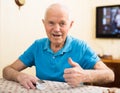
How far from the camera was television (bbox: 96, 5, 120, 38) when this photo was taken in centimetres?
380

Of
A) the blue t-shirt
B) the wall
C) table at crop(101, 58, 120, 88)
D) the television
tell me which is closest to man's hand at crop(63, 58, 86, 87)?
the blue t-shirt

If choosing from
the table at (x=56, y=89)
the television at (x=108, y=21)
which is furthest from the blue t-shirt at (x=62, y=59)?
the television at (x=108, y=21)

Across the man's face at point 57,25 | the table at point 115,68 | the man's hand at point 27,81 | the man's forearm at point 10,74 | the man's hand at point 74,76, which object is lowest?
the table at point 115,68

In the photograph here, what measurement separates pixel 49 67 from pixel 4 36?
1.24m

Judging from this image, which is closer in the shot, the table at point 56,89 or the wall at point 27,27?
the table at point 56,89

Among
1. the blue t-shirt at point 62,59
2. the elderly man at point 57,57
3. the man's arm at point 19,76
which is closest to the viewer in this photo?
the man's arm at point 19,76

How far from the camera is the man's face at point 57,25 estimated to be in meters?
1.38

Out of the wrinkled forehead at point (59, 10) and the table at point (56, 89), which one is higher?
the wrinkled forehead at point (59, 10)

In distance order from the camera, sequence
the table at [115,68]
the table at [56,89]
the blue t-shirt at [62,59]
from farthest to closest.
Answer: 1. the table at [115,68]
2. the blue t-shirt at [62,59]
3. the table at [56,89]

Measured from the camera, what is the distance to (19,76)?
1.34 meters

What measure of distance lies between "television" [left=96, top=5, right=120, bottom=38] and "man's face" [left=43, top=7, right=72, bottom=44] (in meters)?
2.49

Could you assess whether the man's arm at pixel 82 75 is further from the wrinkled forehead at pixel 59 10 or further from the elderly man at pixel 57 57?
the wrinkled forehead at pixel 59 10

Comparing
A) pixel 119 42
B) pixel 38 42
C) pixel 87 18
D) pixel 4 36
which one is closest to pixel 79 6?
pixel 87 18

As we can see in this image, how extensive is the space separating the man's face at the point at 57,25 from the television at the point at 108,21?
249cm
